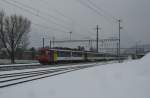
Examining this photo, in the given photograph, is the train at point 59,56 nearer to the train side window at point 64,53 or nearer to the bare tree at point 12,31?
the train side window at point 64,53

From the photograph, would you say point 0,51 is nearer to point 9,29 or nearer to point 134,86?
point 9,29

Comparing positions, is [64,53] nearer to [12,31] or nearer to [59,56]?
[59,56]

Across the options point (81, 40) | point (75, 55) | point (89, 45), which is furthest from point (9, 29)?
point (89, 45)

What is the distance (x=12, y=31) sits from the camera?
4972 cm

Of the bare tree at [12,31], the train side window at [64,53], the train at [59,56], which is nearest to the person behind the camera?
the train at [59,56]

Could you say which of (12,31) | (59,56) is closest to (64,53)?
(59,56)

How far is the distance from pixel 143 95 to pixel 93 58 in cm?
4121

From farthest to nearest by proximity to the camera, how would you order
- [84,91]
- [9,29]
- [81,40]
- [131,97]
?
[81,40], [9,29], [84,91], [131,97]

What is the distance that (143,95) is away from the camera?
9.94 metres

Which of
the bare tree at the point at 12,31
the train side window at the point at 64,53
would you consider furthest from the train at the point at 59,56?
the bare tree at the point at 12,31

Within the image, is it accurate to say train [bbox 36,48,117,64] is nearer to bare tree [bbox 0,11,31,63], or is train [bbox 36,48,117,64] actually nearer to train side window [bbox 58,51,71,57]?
train side window [bbox 58,51,71,57]

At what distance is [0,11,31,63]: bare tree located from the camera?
4856cm

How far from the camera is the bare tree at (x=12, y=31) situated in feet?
159

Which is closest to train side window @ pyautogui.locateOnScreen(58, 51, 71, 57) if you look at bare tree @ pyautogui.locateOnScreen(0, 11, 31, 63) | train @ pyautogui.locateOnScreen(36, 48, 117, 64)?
train @ pyautogui.locateOnScreen(36, 48, 117, 64)
